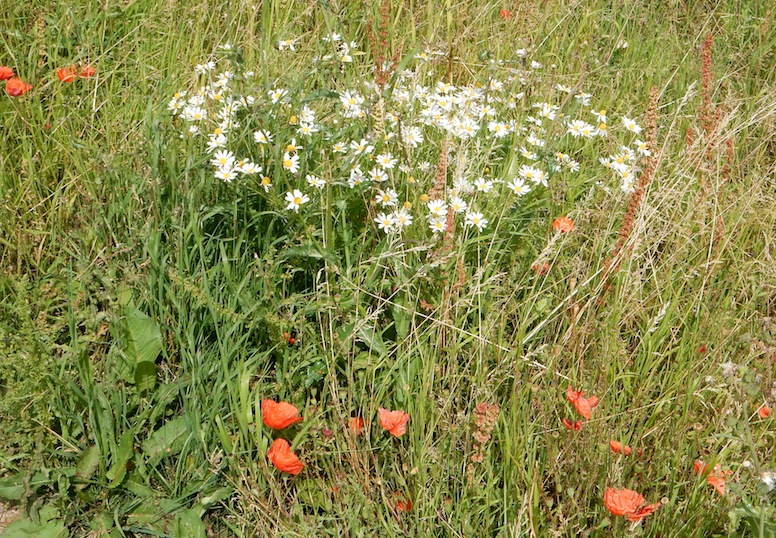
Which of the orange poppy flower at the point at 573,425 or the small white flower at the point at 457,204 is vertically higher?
the small white flower at the point at 457,204

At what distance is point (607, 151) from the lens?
114 inches

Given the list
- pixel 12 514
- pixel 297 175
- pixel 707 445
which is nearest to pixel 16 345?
pixel 12 514

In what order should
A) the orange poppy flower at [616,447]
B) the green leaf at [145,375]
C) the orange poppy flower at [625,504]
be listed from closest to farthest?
1. the orange poppy flower at [625,504]
2. the orange poppy flower at [616,447]
3. the green leaf at [145,375]

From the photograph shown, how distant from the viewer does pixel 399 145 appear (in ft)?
8.05

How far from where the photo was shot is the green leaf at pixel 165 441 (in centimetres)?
199

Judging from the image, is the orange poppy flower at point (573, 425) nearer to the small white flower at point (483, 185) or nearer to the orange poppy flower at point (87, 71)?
the small white flower at point (483, 185)

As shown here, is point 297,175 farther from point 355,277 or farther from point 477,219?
point 477,219

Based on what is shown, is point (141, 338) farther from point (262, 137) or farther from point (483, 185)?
point (483, 185)

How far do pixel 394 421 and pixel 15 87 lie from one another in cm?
171

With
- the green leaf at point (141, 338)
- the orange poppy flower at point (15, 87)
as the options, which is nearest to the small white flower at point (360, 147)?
the green leaf at point (141, 338)

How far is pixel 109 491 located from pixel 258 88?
1.29 metres

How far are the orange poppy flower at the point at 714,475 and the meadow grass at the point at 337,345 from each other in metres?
0.03

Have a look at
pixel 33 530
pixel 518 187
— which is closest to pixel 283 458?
pixel 33 530

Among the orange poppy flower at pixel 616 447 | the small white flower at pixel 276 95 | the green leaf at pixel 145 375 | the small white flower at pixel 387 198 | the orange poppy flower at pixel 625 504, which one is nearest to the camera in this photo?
the orange poppy flower at pixel 625 504
